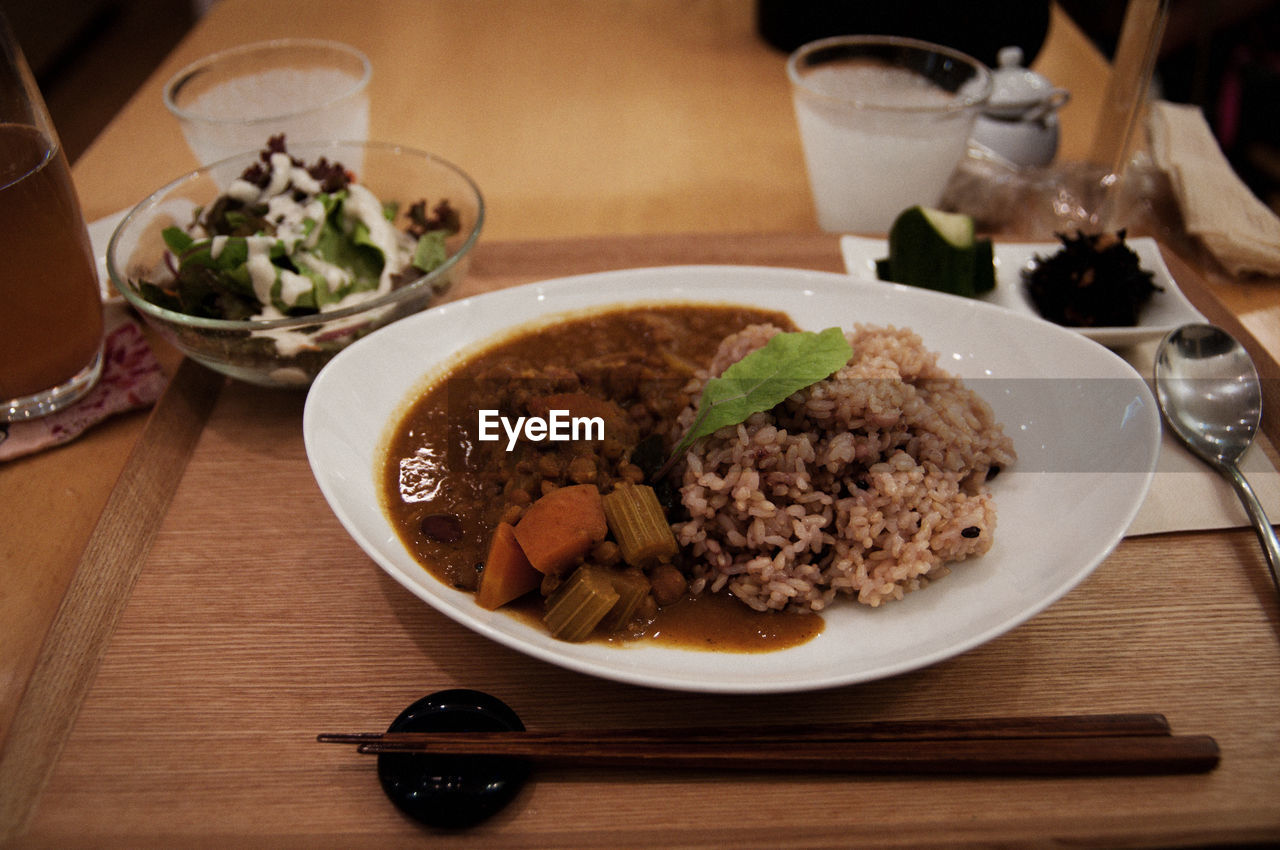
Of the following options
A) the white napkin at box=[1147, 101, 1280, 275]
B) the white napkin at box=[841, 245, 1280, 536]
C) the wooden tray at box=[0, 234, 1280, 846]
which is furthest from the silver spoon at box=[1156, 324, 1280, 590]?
the white napkin at box=[1147, 101, 1280, 275]

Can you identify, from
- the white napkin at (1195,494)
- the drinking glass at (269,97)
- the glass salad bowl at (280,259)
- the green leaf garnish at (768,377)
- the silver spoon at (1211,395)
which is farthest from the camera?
the drinking glass at (269,97)

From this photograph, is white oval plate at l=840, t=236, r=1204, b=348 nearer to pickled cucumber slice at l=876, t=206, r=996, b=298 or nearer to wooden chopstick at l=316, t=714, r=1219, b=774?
pickled cucumber slice at l=876, t=206, r=996, b=298

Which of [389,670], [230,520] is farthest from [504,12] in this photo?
[389,670]

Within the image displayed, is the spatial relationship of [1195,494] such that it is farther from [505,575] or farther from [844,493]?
[505,575]

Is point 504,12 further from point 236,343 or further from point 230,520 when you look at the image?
point 230,520

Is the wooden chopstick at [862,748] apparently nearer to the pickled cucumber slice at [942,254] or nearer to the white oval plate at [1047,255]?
the white oval plate at [1047,255]

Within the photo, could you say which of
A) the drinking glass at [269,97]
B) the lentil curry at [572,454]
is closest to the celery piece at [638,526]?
the lentil curry at [572,454]
